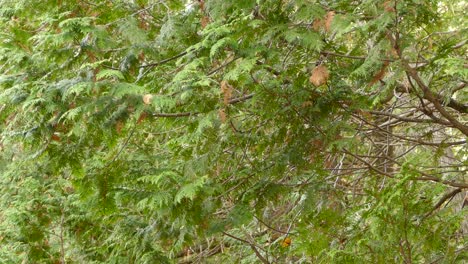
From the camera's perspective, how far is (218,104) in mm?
4457

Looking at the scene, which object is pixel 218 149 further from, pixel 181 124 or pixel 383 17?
pixel 383 17

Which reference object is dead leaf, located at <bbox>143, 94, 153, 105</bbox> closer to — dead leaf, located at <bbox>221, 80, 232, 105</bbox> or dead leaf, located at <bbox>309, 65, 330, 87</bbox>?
dead leaf, located at <bbox>221, 80, 232, 105</bbox>

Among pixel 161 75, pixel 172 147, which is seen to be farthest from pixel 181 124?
pixel 161 75

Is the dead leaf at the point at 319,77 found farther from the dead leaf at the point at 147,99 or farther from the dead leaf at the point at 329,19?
the dead leaf at the point at 147,99

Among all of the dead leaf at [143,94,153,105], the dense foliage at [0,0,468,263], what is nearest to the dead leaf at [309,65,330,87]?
the dense foliage at [0,0,468,263]

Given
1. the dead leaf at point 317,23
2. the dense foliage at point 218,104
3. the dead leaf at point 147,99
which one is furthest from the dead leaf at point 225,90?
the dead leaf at point 317,23

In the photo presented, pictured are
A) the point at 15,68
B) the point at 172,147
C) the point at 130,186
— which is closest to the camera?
the point at 15,68

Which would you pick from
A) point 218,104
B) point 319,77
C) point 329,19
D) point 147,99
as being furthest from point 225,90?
point 329,19

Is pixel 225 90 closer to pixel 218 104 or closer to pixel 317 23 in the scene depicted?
pixel 218 104

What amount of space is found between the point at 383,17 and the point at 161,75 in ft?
5.68

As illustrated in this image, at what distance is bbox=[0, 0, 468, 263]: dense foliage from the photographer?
4086mm

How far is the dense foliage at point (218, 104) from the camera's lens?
13.4 feet

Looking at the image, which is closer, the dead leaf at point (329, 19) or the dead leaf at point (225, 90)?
the dead leaf at point (329, 19)

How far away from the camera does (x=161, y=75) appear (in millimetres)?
4648
